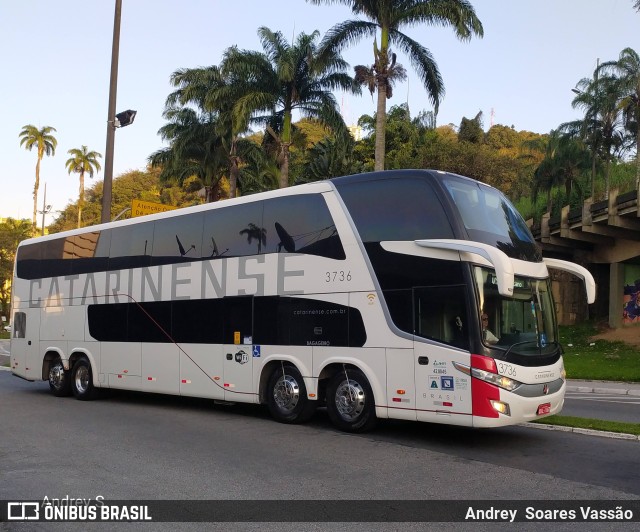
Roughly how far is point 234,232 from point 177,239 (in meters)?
1.73

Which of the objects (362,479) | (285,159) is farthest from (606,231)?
(362,479)

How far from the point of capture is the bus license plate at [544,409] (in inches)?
372

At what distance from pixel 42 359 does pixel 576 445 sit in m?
13.4

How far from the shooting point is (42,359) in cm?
1755

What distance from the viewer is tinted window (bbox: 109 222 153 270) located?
14711 millimetres

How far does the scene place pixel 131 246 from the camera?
49.7 ft

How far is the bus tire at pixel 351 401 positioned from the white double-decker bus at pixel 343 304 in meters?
0.02

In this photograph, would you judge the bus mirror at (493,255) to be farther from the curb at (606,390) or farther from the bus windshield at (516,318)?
the curb at (606,390)

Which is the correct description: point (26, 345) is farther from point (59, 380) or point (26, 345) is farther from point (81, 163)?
point (81, 163)

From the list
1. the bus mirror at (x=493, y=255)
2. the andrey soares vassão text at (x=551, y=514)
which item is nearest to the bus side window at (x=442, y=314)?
the bus mirror at (x=493, y=255)

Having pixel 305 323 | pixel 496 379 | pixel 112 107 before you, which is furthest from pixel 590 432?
pixel 112 107

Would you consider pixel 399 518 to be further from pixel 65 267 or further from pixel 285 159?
pixel 285 159

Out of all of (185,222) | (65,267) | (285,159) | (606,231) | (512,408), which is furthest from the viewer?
(606,231)

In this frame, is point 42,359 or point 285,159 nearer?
point 42,359
